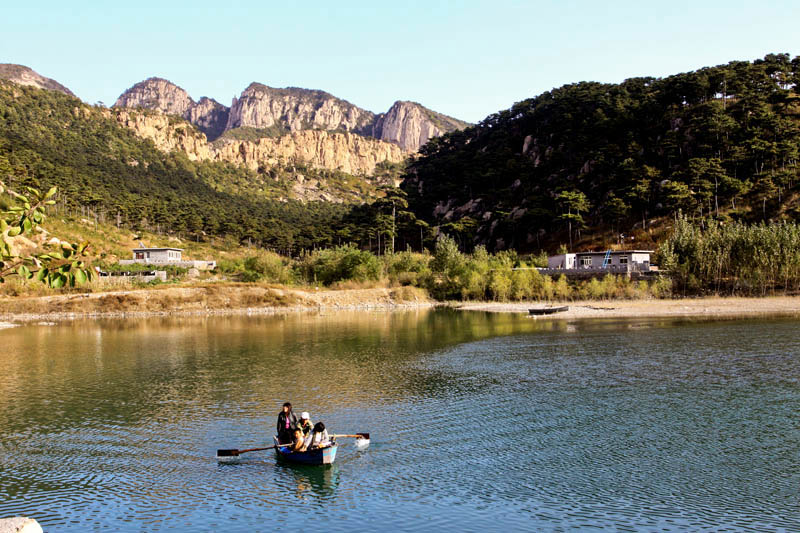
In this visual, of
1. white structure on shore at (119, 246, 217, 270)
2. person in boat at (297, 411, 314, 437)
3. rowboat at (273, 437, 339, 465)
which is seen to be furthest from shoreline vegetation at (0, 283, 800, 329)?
rowboat at (273, 437, 339, 465)

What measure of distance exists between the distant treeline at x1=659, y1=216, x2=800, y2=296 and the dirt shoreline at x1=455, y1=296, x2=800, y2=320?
4029mm

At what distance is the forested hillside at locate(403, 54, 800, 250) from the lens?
111 m

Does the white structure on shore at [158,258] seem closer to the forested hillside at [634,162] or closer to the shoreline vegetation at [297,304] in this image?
the shoreline vegetation at [297,304]

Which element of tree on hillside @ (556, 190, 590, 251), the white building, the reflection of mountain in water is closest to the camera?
the reflection of mountain in water

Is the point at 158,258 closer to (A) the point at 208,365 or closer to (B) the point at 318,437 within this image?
(A) the point at 208,365

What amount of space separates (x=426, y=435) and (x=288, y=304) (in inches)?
2911

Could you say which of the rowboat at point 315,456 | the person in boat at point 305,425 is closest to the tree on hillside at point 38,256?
the rowboat at point 315,456

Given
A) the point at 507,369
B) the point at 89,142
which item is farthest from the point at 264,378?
the point at 89,142

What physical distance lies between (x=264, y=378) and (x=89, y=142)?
598ft

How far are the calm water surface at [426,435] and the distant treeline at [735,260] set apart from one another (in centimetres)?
3452

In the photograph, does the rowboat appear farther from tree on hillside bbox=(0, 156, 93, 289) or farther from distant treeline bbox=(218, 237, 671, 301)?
distant treeline bbox=(218, 237, 671, 301)

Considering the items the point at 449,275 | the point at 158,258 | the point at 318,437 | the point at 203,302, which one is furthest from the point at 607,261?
the point at 318,437

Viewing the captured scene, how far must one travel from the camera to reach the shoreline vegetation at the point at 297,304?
73.4 meters

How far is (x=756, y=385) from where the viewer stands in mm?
32656
